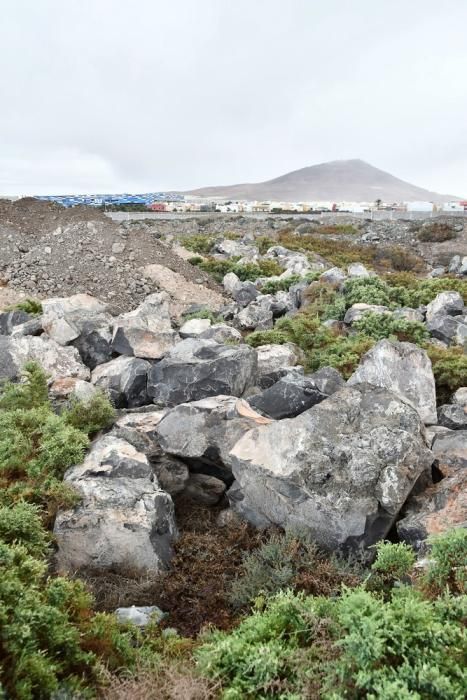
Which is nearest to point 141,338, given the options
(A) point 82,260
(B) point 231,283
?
(A) point 82,260

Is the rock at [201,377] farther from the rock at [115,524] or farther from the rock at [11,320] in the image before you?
the rock at [11,320]

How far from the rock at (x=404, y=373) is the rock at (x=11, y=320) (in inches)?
332

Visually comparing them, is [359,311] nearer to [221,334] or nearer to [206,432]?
[221,334]

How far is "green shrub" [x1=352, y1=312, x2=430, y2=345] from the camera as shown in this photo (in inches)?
492

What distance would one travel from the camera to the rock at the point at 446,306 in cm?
1505

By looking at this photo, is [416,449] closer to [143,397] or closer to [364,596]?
[364,596]

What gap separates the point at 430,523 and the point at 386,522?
46 cm

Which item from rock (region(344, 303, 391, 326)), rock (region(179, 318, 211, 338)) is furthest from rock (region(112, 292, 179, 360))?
rock (region(344, 303, 391, 326))

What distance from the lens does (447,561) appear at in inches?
162

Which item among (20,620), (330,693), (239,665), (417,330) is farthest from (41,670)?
(417,330)

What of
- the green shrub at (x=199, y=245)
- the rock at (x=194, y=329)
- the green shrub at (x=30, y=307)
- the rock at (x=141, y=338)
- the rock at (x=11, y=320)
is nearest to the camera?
the rock at (x=141, y=338)

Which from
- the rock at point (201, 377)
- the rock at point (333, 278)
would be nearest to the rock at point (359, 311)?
the rock at point (333, 278)

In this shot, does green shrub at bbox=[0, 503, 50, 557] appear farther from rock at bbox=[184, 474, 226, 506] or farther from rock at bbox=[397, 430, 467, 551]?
rock at bbox=[397, 430, 467, 551]

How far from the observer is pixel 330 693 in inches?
115
